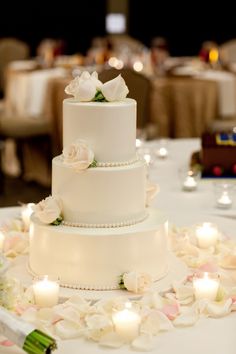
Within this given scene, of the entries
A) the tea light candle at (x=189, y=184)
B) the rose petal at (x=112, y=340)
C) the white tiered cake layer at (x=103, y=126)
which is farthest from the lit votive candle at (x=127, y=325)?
the tea light candle at (x=189, y=184)

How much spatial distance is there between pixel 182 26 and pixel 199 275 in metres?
8.28

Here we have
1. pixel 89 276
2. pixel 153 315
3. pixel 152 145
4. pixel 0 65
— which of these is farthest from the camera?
pixel 0 65

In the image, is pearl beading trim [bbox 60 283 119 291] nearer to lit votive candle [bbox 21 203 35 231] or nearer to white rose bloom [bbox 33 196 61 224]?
white rose bloom [bbox 33 196 61 224]

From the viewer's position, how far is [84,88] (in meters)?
1.64

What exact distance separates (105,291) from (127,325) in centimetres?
23

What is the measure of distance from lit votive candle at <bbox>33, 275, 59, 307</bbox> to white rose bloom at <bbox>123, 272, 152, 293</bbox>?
0.16m

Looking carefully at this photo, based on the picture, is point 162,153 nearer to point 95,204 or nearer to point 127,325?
point 95,204

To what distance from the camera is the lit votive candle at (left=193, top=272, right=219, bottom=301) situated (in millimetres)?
1574

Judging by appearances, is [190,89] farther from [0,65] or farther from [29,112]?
[0,65]

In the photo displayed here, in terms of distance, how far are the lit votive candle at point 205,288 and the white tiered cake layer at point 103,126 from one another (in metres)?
0.34

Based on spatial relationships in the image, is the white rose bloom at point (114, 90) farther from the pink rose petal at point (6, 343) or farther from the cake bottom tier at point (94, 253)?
the pink rose petal at point (6, 343)

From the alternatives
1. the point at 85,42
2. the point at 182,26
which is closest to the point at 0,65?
the point at 85,42

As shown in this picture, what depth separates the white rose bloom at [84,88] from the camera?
1640mm

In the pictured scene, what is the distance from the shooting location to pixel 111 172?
163 cm
